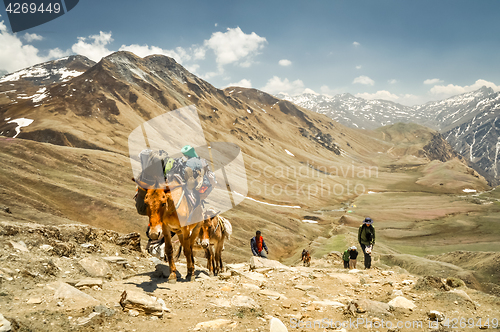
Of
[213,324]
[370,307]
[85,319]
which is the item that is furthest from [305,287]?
[85,319]

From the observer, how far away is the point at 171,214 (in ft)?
29.2

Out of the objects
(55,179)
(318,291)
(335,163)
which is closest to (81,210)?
A: (55,179)

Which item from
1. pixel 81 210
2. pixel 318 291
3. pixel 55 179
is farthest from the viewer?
pixel 55 179

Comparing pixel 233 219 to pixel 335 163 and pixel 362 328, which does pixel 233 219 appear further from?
pixel 335 163

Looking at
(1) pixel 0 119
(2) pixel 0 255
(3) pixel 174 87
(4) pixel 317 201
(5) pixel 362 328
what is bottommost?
(4) pixel 317 201

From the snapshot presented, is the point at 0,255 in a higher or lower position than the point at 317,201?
higher

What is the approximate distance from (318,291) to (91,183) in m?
38.2

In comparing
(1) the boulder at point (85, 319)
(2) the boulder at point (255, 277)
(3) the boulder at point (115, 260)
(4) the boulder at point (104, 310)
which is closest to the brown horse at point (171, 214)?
(3) the boulder at point (115, 260)

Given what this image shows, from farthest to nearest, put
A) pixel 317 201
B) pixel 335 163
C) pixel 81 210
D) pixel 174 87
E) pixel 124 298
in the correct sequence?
1. pixel 335 163
2. pixel 174 87
3. pixel 317 201
4. pixel 81 210
5. pixel 124 298

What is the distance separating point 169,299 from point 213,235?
5.93 metres

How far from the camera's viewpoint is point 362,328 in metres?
6.32

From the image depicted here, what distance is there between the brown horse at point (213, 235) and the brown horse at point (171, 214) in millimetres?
1396

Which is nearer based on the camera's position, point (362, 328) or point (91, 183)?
point (362, 328)

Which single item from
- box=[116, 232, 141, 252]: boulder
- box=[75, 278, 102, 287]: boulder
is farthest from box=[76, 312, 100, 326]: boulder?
box=[116, 232, 141, 252]: boulder
